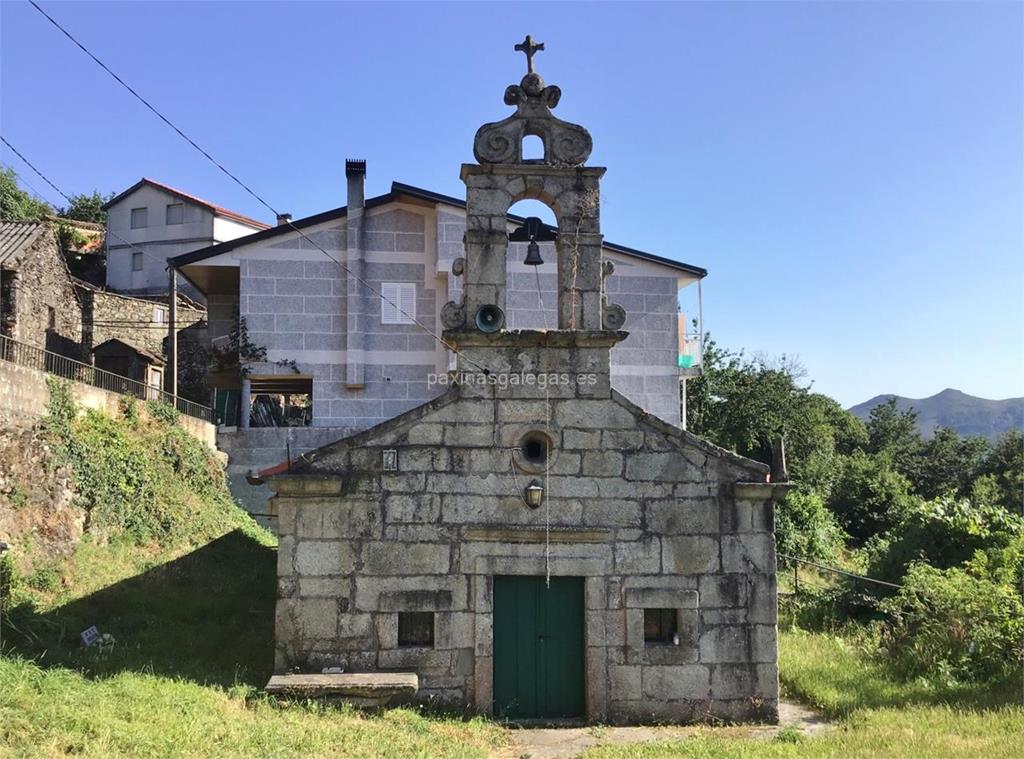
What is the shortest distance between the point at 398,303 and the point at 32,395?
9.35 metres

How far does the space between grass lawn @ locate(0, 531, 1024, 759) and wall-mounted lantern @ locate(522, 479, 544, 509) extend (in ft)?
7.61

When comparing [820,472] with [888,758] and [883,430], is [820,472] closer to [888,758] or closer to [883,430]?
[883,430]

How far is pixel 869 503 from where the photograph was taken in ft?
95.6

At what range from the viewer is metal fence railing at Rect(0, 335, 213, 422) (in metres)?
13.2

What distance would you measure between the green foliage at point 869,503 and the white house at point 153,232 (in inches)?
1066

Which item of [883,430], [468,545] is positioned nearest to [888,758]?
[468,545]

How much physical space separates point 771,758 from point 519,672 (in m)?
2.76

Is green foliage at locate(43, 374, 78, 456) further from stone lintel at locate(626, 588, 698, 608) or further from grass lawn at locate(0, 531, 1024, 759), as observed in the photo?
stone lintel at locate(626, 588, 698, 608)

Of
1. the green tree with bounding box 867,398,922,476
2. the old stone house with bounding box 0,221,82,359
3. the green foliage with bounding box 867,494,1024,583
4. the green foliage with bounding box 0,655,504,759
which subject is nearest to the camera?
the green foliage with bounding box 0,655,504,759

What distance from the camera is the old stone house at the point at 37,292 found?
2198 centimetres

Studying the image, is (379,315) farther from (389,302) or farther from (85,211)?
(85,211)

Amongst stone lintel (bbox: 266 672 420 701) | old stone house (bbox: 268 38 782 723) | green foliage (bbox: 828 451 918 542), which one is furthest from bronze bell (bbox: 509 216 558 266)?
green foliage (bbox: 828 451 918 542)

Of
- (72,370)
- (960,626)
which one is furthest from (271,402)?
(960,626)

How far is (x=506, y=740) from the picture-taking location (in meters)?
8.25
